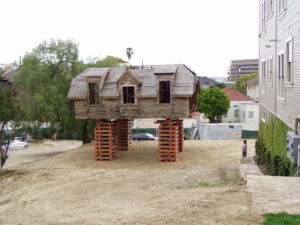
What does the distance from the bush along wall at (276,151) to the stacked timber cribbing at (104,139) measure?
10.1m

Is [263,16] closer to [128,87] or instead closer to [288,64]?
[288,64]

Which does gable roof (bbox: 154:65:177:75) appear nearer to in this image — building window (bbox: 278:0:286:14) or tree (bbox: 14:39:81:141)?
building window (bbox: 278:0:286:14)

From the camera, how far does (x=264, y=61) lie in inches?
973

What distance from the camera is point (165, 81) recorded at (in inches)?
1045

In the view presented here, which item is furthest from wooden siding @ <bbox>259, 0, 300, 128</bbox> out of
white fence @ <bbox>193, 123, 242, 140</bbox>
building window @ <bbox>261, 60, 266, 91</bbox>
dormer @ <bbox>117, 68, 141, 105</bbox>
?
white fence @ <bbox>193, 123, 242, 140</bbox>

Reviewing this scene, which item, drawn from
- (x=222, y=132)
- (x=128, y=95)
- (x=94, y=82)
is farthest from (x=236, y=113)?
(x=94, y=82)

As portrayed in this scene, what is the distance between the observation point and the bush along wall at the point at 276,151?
1595cm

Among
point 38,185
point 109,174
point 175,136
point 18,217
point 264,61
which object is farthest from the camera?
point 175,136

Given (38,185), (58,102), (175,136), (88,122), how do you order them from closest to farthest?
1. (38,185)
2. (175,136)
3. (58,102)
4. (88,122)

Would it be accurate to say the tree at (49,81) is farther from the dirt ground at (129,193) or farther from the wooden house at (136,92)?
the wooden house at (136,92)

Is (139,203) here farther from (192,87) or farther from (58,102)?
(58,102)

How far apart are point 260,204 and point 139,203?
186 inches

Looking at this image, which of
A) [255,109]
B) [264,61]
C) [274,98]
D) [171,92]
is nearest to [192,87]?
[171,92]

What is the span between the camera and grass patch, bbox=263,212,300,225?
8.52 meters
